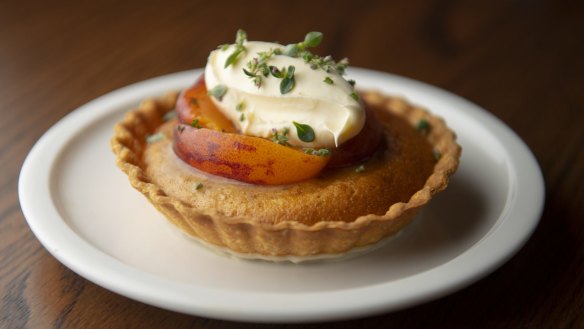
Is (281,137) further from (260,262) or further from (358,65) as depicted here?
(358,65)

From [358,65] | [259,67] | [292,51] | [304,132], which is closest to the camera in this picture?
[304,132]

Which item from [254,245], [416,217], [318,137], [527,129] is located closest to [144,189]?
[254,245]

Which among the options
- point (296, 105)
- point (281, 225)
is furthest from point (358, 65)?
point (281, 225)

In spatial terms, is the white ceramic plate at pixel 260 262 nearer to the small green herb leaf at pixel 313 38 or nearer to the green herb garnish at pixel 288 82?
the green herb garnish at pixel 288 82

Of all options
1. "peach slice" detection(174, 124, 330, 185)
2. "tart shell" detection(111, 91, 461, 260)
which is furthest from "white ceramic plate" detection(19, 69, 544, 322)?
"peach slice" detection(174, 124, 330, 185)

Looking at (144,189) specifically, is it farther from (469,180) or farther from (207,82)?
(469,180)

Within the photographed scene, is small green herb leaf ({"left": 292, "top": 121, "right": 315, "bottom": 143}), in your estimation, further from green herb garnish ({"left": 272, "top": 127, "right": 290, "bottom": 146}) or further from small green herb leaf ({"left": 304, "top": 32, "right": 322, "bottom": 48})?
small green herb leaf ({"left": 304, "top": 32, "right": 322, "bottom": 48})
